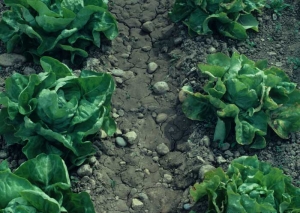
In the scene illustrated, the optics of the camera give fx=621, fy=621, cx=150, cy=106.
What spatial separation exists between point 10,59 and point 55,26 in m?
0.62

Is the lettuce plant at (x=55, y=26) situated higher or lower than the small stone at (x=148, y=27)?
higher

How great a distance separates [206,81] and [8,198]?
2343 millimetres

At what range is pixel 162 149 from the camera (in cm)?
592

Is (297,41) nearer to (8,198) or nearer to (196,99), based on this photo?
(196,99)

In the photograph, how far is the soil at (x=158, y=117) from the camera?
18.3 feet

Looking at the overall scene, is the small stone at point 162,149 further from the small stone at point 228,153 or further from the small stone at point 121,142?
the small stone at point 228,153

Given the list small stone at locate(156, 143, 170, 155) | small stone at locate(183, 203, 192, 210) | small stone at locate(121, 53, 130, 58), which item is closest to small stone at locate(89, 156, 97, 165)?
small stone at locate(156, 143, 170, 155)

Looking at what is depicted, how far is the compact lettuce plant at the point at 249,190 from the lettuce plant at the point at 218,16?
5.85 ft

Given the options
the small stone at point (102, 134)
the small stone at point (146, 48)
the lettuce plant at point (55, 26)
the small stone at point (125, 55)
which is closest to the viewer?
the small stone at point (102, 134)

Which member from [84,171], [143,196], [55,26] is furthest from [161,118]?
[55,26]

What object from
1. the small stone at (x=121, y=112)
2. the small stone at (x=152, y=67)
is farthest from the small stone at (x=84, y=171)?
the small stone at (x=152, y=67)

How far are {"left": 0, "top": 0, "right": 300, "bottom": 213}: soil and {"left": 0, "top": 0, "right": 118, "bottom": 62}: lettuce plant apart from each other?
0.59ft

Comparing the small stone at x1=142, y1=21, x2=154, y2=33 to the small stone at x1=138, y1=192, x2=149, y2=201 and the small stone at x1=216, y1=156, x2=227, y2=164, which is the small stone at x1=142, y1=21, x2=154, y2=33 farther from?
the small stone at x1=138, y1=192, x2=149, y2=201

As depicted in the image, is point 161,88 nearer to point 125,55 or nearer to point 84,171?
point 125,55
